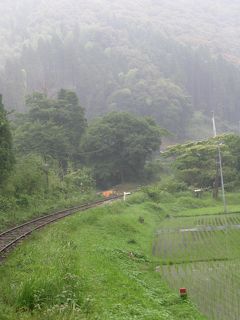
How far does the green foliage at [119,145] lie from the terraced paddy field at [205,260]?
95.9ft

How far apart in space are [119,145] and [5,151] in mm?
29048

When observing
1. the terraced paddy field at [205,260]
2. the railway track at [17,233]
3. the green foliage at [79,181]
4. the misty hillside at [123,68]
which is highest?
the misty hillside at [123,68]

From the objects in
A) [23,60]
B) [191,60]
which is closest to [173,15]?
[191,60]

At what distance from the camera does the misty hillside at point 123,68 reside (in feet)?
307

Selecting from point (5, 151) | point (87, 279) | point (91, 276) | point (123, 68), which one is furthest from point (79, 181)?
point (123, 68)

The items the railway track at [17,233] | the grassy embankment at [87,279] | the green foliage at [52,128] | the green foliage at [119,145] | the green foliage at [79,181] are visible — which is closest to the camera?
the grassy embankment at [87,279]

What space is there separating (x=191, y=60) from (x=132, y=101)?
3698cm

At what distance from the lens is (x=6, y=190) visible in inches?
1121

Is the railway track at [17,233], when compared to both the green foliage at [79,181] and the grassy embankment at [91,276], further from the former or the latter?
the green foliage at [79,181]

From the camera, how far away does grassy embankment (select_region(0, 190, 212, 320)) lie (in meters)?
9.34

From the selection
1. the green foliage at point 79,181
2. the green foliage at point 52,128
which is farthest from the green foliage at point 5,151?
the green foliage at point 52,128

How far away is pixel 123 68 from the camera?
4419 inches

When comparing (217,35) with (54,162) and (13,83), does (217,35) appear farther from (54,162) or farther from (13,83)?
(54,162)

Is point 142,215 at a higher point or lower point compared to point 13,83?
lower
